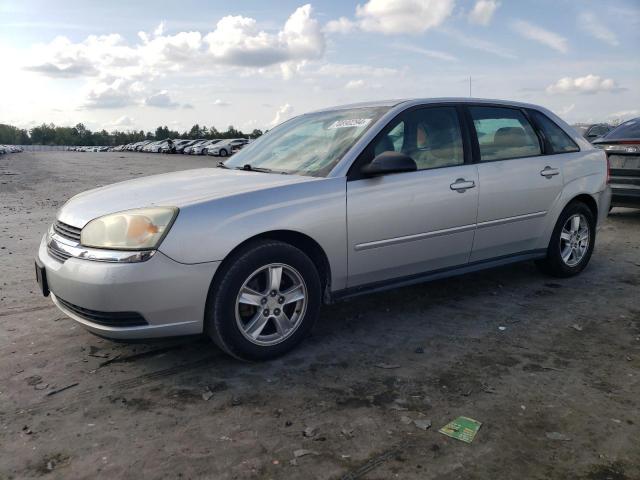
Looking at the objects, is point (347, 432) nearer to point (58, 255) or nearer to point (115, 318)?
point (115, 318)

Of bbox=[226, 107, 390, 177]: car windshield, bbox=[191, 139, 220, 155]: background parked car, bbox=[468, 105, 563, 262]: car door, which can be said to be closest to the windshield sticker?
bbox=[226, 107, 390, 177]: car windshield

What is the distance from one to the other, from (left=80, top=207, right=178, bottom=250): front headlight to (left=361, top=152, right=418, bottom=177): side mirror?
4.34 feet

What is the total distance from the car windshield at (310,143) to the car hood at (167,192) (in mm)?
207

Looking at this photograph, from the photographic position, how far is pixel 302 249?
3688mm

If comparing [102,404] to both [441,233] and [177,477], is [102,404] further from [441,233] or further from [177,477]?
[441,233]

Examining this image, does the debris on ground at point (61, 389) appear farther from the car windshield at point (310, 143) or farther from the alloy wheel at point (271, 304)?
the car windshield at point (310, 143)

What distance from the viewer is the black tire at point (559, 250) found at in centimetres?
516

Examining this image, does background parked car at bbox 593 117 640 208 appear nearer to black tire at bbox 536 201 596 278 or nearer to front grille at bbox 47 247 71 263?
black tire at bbox 536 201 596 278

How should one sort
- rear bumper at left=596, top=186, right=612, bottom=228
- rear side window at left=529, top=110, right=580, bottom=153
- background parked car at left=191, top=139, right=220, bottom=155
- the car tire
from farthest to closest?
background parked car at left=191, top=139, right=220, bottom=155
rear bumper at left=596, top=186, right=612, bottom=228
rear side window at left=529, top=110, right=580, bottom=153
the car tire

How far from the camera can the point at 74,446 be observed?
102 inches

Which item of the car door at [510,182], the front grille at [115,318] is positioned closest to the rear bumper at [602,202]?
the car door at [510,182]

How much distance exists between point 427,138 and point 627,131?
579 cm

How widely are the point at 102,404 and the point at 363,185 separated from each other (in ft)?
6.82

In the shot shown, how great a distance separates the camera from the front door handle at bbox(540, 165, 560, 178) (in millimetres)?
4906
